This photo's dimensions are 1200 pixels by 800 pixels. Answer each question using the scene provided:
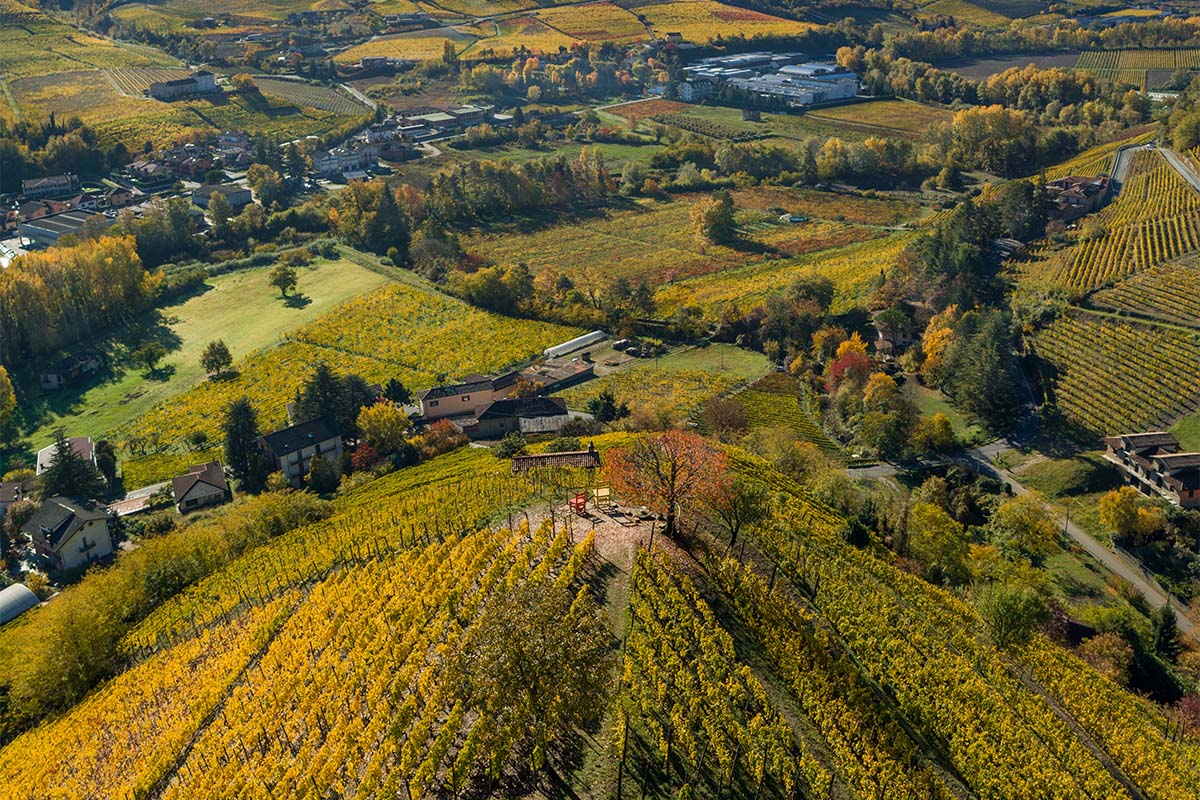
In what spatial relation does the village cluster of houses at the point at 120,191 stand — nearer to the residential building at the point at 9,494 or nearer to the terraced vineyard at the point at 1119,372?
the residential building at the point at 9,494

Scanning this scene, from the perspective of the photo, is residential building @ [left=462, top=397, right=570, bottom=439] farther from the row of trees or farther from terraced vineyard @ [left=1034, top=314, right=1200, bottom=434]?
the row of trees

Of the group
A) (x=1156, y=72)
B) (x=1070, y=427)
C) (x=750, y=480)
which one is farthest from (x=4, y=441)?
(x=1156, y=72)

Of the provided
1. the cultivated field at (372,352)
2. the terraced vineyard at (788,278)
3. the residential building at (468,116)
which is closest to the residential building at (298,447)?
the cultivated field at (372,352)

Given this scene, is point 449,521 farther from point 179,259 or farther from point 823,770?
point 179,259

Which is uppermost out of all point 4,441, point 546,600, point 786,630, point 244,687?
point 546,600

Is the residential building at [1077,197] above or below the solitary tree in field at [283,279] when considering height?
above
